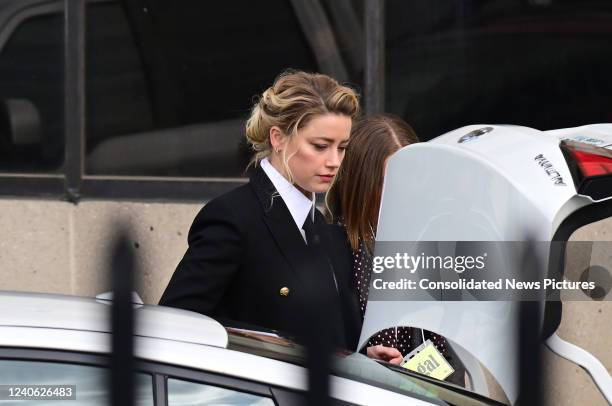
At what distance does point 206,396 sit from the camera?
7.95ft

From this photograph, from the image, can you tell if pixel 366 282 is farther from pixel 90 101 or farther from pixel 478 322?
pixel 90 101

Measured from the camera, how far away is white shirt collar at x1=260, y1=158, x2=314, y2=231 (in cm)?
343

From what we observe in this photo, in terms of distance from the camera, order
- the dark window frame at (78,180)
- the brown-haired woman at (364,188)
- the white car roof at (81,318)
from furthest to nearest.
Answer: the dark window frame at (78,180)
the brown-haired woman at (364,188)
the white car roof at (81,318)

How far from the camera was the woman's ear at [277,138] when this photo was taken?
136 inches

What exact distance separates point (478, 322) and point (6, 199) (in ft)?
15.0

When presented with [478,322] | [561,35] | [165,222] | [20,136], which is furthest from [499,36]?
[478,322]

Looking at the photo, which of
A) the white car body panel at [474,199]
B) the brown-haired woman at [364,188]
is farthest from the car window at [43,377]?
the brown-haired woman at [364,188]

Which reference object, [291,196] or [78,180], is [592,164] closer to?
[291,196]

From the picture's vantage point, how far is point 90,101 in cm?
691

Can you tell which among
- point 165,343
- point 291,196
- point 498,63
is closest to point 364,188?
point 291,196

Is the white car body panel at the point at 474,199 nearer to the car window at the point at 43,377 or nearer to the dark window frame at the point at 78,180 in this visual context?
the car window at the point at 43,377

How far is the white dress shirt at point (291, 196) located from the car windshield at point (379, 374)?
0.53 m

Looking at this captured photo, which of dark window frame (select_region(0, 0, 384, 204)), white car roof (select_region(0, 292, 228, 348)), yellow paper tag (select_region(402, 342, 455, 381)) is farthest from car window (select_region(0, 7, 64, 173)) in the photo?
white car roof (select_region(0, 292, 228, 348))

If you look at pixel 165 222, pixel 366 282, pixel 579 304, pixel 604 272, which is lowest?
pixel 604 272
